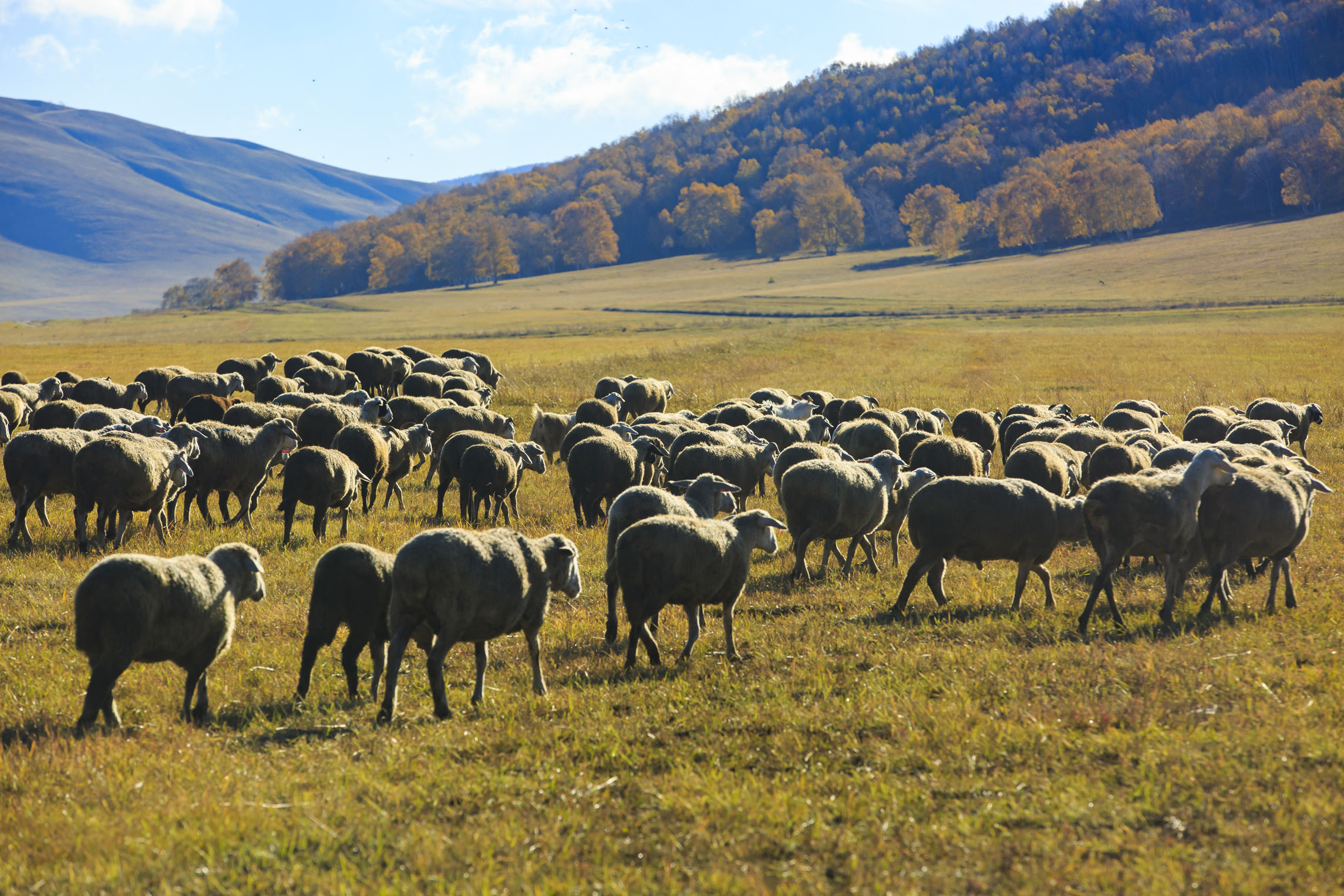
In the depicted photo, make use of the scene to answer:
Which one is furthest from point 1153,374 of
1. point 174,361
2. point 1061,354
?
point 174,361

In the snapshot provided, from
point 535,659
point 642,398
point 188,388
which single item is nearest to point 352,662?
point 535,659

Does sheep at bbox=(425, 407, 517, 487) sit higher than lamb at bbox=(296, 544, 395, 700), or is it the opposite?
sheep at bbox=(425, 407, 517, 487)

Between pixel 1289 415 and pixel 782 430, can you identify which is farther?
pixel 1289 415

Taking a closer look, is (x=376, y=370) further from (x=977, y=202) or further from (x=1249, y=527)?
(x=977, y=202)

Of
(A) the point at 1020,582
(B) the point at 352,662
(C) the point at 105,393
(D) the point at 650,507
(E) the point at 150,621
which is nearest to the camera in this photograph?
(E) the point at 150,621

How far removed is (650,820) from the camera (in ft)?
18.8

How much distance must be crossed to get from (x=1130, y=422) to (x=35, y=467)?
20.3 meters

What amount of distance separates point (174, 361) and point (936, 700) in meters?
51.5

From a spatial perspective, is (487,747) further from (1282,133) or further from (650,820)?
(1282,133)

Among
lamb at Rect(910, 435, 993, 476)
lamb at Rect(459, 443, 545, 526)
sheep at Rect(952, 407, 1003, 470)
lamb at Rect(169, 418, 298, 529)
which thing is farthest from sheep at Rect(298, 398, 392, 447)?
sheep at Rect(952, 407, 1003, 470)

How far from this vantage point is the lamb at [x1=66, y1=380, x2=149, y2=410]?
25.8 meters

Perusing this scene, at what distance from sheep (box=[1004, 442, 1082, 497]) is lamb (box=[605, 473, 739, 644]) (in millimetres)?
4958

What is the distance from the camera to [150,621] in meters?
7.11

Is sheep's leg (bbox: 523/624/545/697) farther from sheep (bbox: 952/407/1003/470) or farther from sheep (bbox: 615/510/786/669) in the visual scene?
sheep (bbox: 952/407/1003/470)
